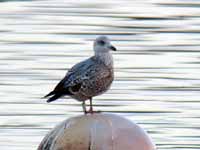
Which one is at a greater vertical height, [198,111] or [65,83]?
[65,83]

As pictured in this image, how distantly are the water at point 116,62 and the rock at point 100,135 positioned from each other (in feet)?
17.5

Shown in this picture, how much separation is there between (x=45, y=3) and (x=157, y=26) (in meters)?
4.18

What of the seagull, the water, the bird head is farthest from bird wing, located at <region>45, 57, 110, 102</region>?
the water

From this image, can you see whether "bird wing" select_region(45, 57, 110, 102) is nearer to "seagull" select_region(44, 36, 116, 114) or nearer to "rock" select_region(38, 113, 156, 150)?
"seagull" select_region(44, 36, 116, 114)

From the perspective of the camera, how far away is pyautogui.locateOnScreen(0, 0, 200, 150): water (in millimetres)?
19453

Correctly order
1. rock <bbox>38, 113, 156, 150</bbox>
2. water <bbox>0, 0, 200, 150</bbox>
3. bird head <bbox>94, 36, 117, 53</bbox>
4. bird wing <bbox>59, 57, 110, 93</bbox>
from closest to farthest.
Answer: rock <bbox>38, 113, 156, 150</bbox>
bird wing <bbox>59, 57, 110, 93</bbox>
bird head <bbox>94, 36, 117, 53</bbox>
water <bbox>0, 0, 200, 150</bbox>

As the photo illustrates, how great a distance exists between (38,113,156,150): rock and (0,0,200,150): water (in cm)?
532

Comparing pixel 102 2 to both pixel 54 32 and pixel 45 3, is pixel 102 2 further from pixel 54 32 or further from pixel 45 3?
pixel 54 32

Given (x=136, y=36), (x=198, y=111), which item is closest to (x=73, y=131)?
(x=198, y=111)

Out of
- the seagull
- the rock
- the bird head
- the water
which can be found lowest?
the water

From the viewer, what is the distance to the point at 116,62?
23672mm

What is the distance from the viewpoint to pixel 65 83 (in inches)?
511

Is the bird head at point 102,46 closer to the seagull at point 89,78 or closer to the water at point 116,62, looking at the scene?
the seagull at point 89,78

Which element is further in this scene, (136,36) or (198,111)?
(136,36)
